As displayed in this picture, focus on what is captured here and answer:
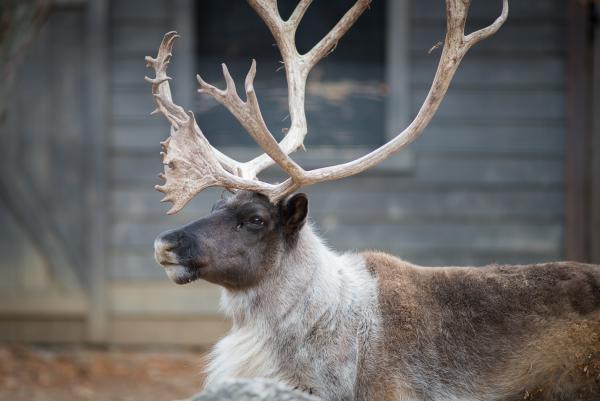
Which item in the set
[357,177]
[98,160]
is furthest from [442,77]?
[98,160]

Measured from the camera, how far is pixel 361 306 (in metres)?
4.50

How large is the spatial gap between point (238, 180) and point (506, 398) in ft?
5.33

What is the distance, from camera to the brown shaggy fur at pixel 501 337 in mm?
4305

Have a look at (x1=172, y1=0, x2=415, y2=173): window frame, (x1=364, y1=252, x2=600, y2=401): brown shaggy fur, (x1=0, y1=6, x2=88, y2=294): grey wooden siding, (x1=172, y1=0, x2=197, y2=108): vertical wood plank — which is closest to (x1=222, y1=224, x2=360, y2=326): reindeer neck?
(x1=364, y1=252, x2=600, y2=401): brown shaggy fur

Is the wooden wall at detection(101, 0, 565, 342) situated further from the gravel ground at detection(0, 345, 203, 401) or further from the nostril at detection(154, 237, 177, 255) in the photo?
the nostril at detection(154, 237, 177, 255)

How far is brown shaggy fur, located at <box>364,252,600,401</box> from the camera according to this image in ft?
14.1

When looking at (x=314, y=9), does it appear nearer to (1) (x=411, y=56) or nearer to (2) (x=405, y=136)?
(1) (x=411, y=56)

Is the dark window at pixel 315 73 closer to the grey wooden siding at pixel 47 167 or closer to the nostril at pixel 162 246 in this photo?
the grey wooden siding at pixel 47 167

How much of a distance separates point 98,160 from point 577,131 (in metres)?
4.22

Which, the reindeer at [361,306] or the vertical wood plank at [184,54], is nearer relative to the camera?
the reindeer at [361,306]

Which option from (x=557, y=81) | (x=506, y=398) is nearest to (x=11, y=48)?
(x=506, y=398)

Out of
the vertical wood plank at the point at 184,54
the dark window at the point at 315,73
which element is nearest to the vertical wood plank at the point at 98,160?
the vertical wood plank at the point at 184,54

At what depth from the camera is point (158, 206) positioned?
8281mm

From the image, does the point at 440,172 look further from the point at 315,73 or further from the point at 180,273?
the point at 180,273
